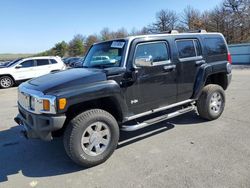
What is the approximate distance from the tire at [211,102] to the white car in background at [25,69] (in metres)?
11.1

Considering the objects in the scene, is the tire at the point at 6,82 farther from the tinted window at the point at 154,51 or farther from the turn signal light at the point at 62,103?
the turn signal light at the point at 62,103

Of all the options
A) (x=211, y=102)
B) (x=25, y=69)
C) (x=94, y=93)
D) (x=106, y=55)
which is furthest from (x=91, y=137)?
(x=25, y=69)

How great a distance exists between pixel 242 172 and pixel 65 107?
2.62 m

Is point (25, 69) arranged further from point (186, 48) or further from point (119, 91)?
point (119, 91)

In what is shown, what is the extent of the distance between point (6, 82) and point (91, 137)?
13361mm

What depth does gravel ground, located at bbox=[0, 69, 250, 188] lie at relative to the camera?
346 cm

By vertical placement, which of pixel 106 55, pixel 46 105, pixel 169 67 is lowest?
pixel 46 105

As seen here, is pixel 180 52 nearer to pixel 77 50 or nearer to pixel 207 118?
pixel 207 118

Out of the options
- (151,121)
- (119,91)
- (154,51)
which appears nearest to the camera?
(119,91)

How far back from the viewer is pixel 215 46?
589cm

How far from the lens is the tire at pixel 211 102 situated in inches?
221

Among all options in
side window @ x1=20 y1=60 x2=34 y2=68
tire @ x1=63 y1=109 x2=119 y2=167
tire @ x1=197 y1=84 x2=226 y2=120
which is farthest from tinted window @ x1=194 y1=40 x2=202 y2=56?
side window @ x1=20 y1=60 x2=34 y2=68

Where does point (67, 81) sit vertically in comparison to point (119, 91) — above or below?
above

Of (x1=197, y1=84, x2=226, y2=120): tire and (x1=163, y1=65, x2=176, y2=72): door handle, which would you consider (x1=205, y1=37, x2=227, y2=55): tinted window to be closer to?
(x1=197, y1=84, x2=226, y2=120): tire
